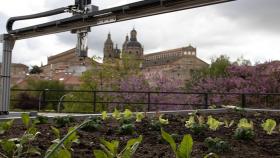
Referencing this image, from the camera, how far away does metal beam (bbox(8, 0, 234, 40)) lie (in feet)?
12.7

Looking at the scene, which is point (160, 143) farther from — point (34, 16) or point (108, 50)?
point (108, 50)

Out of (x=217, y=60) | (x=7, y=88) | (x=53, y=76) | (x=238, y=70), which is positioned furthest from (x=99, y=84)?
(x=53, y=76)

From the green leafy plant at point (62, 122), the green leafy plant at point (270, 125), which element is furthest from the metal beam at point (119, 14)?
the green leafy plant at point (270, 125)

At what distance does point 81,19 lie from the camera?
16.1ft

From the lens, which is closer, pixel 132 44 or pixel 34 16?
pixel 34 16

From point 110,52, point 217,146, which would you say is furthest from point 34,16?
point 110,52

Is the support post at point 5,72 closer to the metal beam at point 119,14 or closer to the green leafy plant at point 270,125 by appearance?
the metal beam at point 119,14

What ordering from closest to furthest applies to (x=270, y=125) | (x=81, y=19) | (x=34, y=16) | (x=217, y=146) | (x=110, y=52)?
(x=217, y=146) → (x=270, y=125) → (x=81, y=19) → (x=34, y=16) → (x=110, y=52)

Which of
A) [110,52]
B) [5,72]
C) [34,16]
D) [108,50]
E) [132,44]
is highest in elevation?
[132,44]

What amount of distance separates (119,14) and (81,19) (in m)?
0.58

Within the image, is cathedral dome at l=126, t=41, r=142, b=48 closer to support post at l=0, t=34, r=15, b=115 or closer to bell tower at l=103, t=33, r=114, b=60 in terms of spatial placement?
bell tower at l=103, t=33, r=114, b=60

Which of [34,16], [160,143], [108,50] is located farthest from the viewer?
[108,50]

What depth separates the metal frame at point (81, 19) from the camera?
3.98 m

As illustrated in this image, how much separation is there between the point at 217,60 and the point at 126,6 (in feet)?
115
